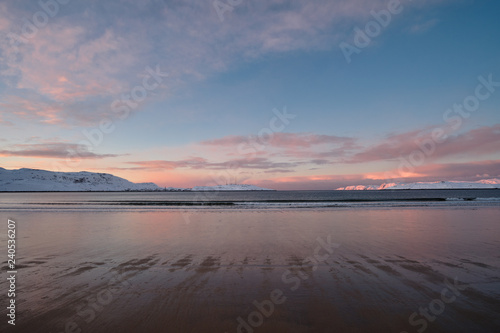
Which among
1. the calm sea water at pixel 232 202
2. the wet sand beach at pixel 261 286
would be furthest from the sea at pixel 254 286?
the calm sea water at pixel 232 202

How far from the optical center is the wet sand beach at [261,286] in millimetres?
4891

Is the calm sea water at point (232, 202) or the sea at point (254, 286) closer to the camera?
the sea at point (254, 286)

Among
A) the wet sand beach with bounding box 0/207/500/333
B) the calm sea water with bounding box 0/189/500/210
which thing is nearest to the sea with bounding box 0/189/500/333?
the wet sand beach with bounding box 0/207/500/333

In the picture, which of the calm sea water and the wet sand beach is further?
the calm sea water

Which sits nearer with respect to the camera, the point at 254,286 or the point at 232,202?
the point at 254,286

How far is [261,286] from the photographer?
22.6 ft

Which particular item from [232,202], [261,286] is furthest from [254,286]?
[232,202]

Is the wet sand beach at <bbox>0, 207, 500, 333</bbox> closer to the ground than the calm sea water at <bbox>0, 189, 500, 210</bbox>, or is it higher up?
higher up

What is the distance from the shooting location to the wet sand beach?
4.89 m

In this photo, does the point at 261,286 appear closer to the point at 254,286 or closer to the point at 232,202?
the point at 254,286

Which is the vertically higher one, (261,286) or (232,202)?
(261,286)

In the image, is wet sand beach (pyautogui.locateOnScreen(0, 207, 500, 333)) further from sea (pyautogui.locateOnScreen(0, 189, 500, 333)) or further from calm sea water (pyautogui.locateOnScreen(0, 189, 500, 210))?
calm sea water (pyautogui.locateOnScreen(0, 189, 500, 210))

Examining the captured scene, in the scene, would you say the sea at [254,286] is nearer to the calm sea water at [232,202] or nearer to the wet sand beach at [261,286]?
the wet sand beach at [261,286]

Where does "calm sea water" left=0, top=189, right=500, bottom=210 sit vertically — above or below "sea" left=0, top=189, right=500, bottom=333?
below
